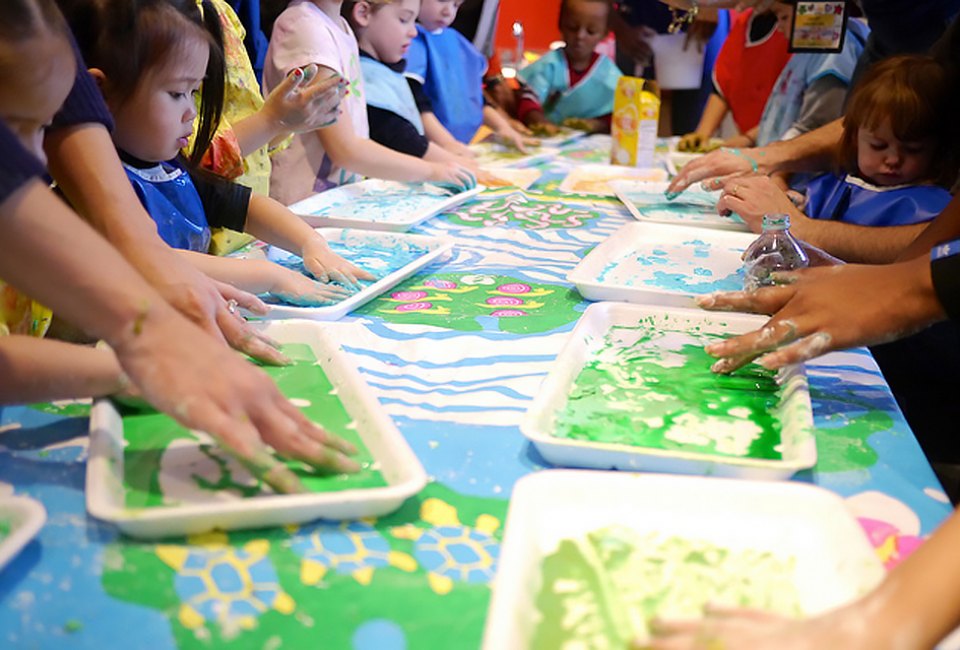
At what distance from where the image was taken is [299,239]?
1.57 m

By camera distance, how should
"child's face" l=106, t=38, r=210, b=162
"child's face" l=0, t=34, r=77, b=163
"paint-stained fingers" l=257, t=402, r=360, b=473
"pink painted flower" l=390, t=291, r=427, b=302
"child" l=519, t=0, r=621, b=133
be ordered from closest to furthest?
"paint-stained fingers" l=257, t=402, r=360, b=473 < "child's face" l=0, t=34, r=77, b=163 < "child's face" l=106, t=38, r=210, b=162 < "pink painted flower" l=390, t=291, r=427, b=302 < "child" l=519, t=0, r=621, b=133

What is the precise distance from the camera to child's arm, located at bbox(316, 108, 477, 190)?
2.23 m

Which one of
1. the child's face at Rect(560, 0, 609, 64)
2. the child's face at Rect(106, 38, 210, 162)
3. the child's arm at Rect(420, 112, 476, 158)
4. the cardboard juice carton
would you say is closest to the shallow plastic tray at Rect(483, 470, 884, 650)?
the child's face at Rect(106, 38, 210, 162)

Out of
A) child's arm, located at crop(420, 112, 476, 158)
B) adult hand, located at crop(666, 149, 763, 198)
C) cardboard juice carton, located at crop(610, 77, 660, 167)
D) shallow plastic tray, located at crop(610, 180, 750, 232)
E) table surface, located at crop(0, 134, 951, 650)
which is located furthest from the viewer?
child's arm, located at crop(420, 112, 476, 158)

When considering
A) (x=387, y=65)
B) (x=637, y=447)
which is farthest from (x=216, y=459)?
(x=387, y=65)

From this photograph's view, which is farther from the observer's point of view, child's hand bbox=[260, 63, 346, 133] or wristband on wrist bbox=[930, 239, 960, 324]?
child's hand bbox=[260, 63, 346, 133]

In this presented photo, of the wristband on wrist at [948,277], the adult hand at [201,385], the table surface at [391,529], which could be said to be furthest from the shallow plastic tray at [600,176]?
the adult hand at [201,385]

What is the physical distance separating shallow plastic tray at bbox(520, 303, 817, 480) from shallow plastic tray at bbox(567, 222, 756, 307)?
0.20m

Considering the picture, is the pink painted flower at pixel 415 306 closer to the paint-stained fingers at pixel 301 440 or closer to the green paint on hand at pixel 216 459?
the green paint on hand at pixel 216 459

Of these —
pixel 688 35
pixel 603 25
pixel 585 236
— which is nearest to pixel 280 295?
pixel 585 236

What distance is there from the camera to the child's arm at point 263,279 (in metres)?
1.34

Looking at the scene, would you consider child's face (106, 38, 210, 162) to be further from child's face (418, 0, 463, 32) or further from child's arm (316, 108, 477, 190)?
child's face (418, 0, 463, 32)

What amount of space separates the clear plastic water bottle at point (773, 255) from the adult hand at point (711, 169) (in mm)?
638

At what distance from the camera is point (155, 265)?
1051 mm
